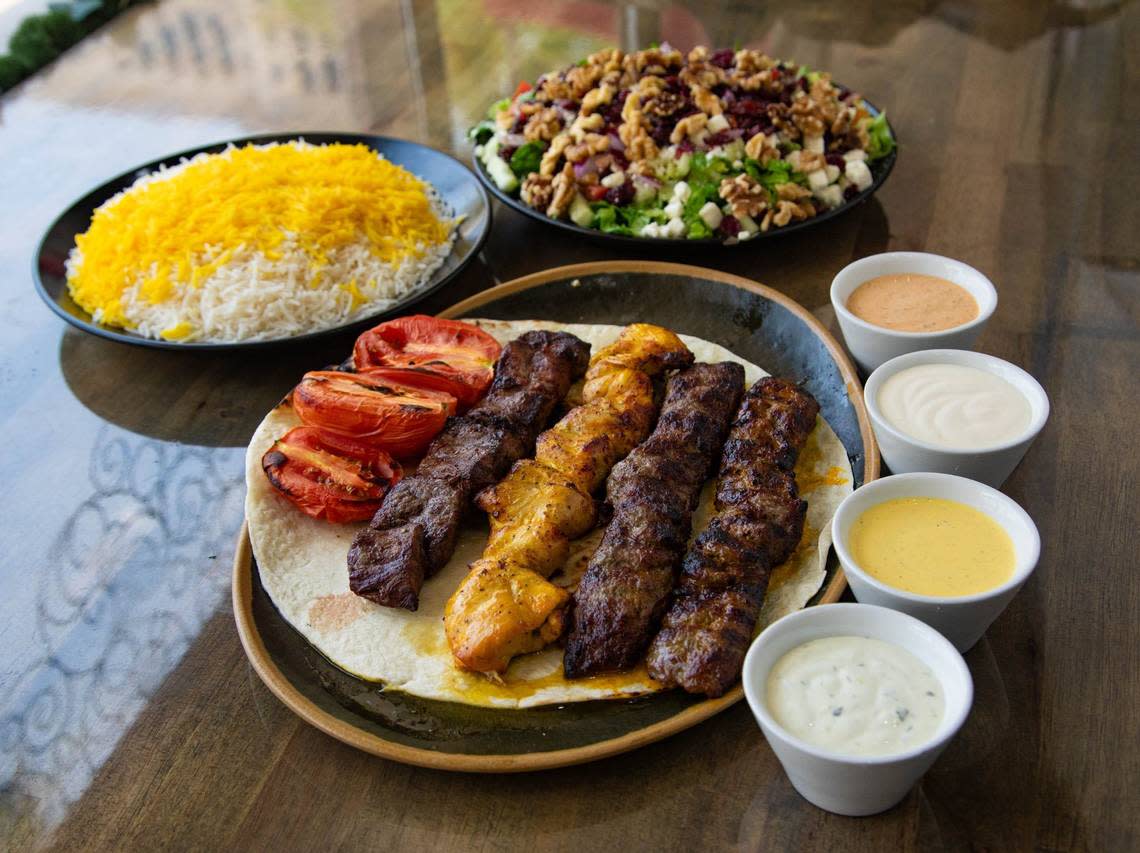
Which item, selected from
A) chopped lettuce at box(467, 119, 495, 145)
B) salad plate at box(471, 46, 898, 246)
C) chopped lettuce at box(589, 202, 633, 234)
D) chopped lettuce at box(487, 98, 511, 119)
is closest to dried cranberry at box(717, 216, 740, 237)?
salad plate at box(471, 46, 898, 246)

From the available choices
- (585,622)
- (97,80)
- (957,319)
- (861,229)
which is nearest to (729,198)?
(861,229)

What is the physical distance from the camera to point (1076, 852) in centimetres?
175

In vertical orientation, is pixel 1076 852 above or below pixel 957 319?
below

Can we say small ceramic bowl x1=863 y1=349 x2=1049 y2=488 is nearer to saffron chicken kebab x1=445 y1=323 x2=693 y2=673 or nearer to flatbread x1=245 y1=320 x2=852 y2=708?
flatbread x1=245 y1=320 x2=852 y2=708

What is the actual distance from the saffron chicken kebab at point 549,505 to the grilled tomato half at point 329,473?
1.05 ft

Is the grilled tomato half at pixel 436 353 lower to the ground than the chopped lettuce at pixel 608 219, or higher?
lower

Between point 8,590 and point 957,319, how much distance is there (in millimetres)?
Answer: 2628

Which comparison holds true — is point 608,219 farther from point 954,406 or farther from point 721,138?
point 954,406

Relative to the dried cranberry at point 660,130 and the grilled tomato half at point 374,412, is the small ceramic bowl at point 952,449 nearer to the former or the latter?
the grilled tomato half at point 374,412

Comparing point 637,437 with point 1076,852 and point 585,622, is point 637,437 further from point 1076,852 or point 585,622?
point 1076,852

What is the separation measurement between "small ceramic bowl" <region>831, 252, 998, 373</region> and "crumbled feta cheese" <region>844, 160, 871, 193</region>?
0.71 meters

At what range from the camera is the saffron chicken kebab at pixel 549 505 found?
6.88ft

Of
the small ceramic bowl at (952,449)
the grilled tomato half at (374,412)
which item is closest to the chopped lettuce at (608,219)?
the grilled tomato half at (374,412)

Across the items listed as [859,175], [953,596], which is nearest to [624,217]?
[859,175]
